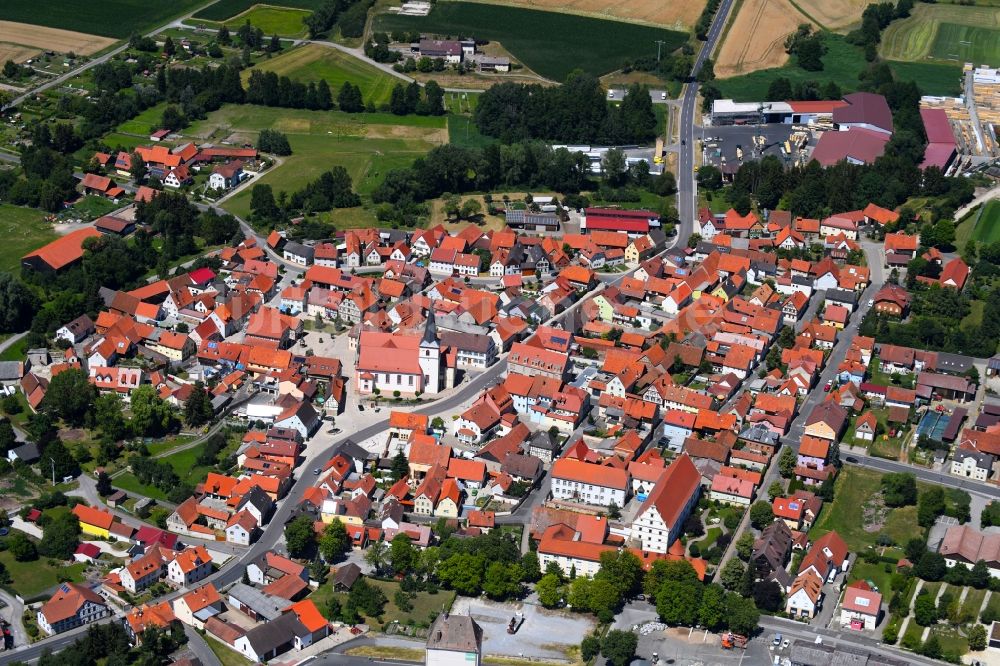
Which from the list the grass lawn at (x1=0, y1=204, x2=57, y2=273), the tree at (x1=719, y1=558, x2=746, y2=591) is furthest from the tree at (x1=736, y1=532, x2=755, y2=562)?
the grass lawn at (x1=0, y1=204, x2=57, y2=273)

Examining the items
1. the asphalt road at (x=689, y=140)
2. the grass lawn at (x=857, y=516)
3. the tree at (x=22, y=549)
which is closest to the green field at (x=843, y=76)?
the asphalt road at (x=689, y=140)

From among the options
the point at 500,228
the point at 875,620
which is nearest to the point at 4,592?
the point at 875,620

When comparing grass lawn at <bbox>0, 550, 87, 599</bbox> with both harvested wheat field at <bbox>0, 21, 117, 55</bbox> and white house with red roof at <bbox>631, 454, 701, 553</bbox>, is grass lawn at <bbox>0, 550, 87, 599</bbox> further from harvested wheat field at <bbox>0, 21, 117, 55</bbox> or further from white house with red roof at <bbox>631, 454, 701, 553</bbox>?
harvested wheat field at <bbox>0, 21, 117, 55</bbox>

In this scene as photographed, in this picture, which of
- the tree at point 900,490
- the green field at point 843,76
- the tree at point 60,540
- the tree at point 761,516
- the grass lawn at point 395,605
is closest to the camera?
the grass lawn at point 395,605

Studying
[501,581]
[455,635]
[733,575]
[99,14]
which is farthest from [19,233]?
[733,575]

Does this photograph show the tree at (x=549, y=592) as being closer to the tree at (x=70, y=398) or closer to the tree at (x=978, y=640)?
the tree at (x=978, y=640)
